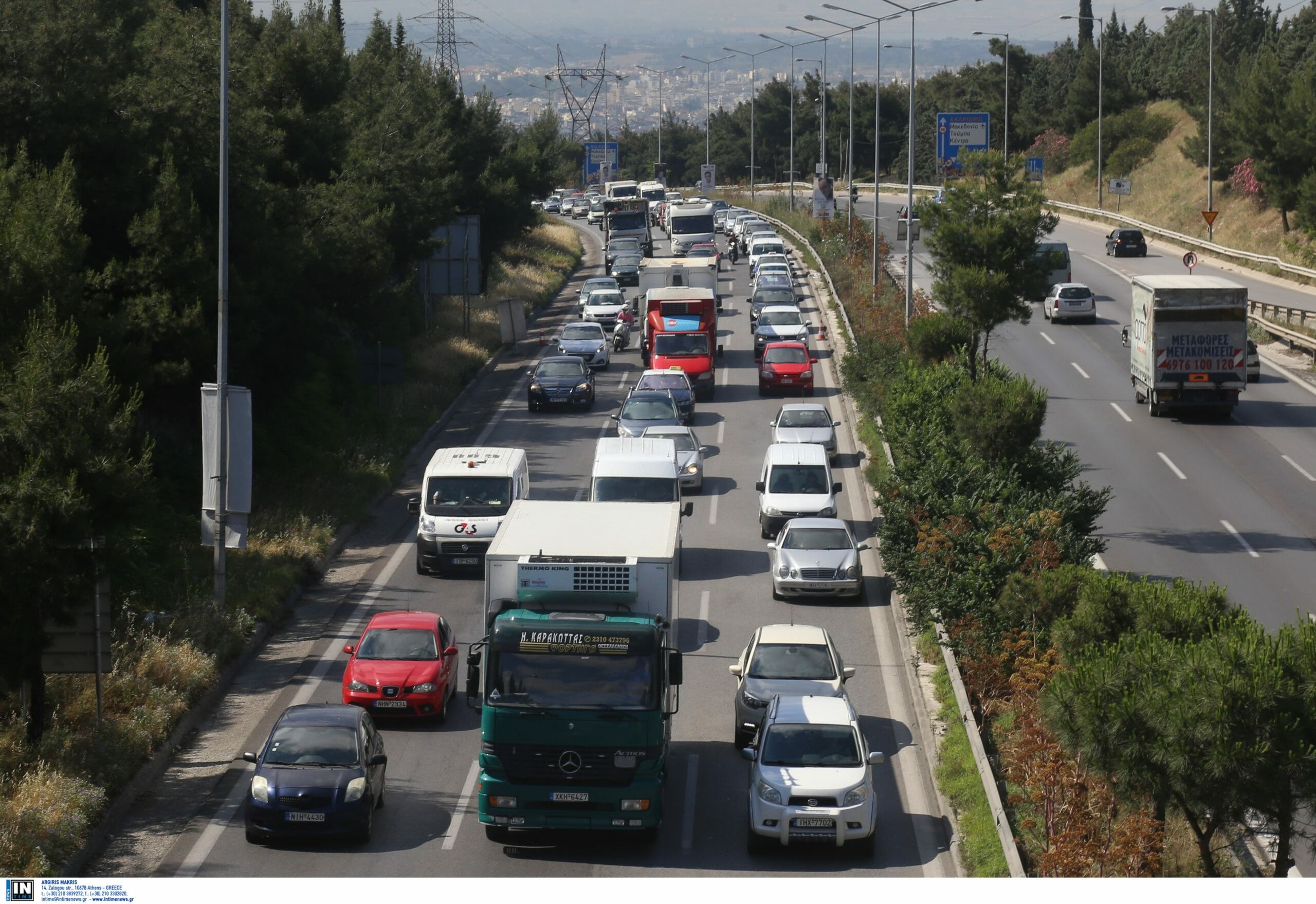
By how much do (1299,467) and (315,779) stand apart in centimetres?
2811

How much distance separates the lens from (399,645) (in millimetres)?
20625

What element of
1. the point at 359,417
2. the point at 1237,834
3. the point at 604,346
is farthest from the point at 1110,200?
the point at 1237,834

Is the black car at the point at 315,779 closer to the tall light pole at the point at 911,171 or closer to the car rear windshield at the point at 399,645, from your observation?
the car rear windshield at the point at 399,645

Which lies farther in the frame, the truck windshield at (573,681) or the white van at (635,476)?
the white van at (635,476)

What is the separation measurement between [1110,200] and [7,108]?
275ft

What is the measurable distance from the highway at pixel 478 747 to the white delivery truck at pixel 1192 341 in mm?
10420

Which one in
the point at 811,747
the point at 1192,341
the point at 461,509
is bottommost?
the point at 811,747

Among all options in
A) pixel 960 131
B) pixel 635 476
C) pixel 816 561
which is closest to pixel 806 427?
pixel 635 476

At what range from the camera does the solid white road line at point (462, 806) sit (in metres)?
16.5

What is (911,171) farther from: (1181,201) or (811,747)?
(1181,201)

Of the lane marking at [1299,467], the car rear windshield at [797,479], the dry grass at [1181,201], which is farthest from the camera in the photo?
the dry grass at [1181,201]

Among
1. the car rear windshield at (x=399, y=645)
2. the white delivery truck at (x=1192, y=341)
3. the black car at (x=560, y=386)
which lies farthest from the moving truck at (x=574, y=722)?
the white delivery truck at (x=1192, y=341)

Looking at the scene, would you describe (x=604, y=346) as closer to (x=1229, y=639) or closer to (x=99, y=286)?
(x=99, y=286)

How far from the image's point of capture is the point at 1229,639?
1256 centimetres
